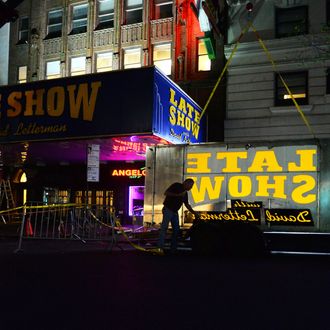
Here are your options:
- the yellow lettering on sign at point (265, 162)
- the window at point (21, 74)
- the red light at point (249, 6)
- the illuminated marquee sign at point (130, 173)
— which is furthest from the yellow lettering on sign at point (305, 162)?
the window at point (21, 74)

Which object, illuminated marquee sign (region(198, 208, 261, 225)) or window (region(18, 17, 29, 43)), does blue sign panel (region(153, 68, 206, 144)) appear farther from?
window (region(18, 17, 29, 43))

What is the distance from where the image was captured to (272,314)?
5.49 meters

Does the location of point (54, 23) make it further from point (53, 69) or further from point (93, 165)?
point (93, 165)

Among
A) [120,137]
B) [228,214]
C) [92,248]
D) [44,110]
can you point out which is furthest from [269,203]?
→ [44,110]

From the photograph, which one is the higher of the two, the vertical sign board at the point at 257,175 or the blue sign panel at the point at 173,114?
the blue sign panel at the point at 173,114

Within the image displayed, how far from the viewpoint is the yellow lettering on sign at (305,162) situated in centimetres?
1049

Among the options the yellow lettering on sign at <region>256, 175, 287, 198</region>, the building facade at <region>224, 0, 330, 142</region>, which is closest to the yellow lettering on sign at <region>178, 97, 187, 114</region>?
the building facade at <region>224, 0, 330, 142</region>

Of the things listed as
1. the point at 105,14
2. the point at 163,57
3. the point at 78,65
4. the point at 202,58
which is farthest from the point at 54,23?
the point at 202,58

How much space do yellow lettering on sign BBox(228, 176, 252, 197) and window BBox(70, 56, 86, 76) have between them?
48.4 feet

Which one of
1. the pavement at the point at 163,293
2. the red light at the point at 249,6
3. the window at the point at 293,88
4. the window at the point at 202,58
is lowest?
the pavement at the point at 163,293

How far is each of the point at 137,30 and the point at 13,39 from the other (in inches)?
288

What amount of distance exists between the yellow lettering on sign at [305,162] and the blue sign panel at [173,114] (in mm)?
4876

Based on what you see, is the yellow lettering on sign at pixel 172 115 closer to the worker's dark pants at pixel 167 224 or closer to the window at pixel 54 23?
the worker's dark pants at pixel 167 224

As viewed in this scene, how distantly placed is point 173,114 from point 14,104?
5472 millimetres
